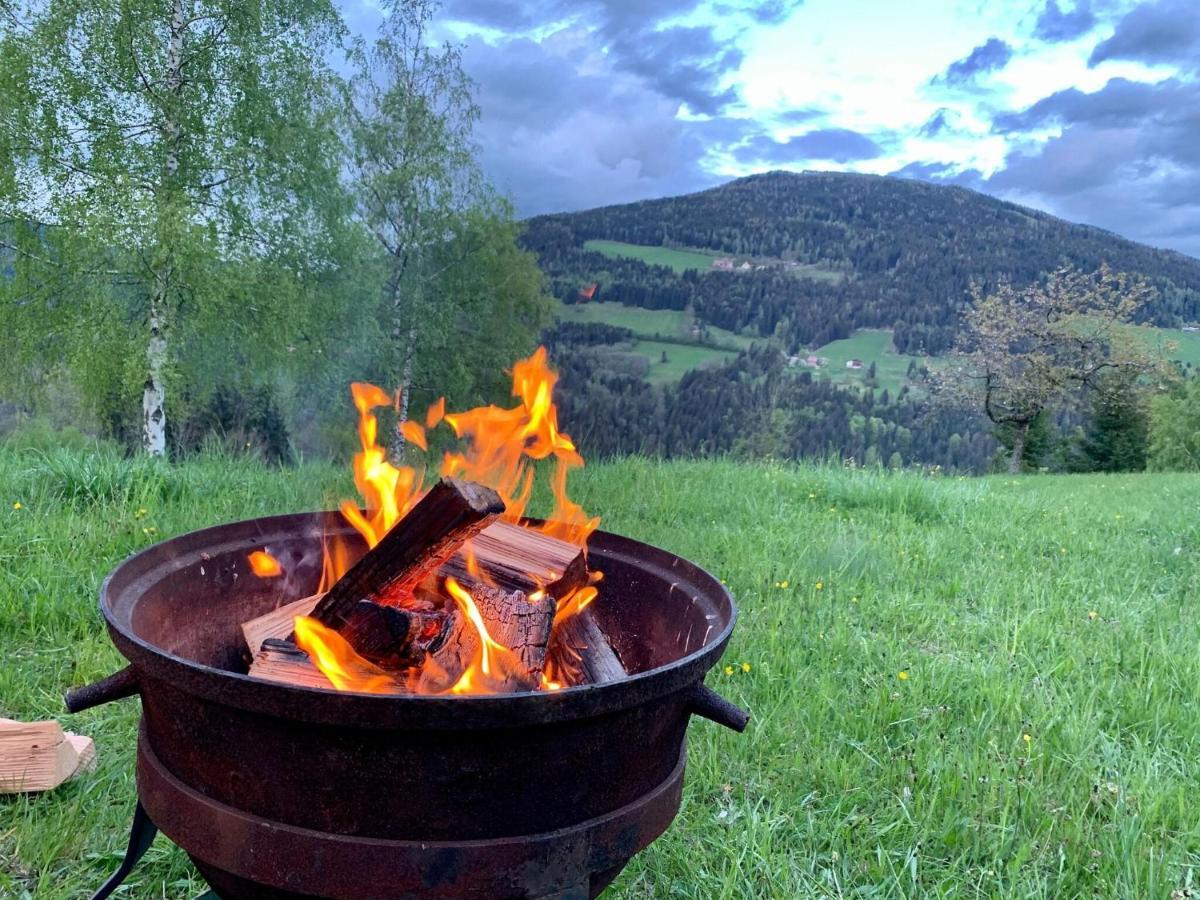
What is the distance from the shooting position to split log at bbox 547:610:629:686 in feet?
5.99

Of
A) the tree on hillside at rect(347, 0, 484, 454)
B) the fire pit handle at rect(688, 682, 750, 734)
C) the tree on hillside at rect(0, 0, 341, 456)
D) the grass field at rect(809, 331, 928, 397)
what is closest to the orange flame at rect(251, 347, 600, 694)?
the fire pit handle at rect(688, 682, 750, 734)

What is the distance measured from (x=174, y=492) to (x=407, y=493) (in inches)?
138

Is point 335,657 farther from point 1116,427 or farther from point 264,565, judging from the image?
point 1116,427

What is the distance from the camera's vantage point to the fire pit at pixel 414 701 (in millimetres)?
1229

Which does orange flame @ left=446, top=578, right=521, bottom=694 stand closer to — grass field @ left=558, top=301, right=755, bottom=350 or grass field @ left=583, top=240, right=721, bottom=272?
grass field @ left=558, top=301, right=755, bottom=350

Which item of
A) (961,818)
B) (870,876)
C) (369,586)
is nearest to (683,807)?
(870,876)

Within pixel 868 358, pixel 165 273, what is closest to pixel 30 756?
pixel 165 273

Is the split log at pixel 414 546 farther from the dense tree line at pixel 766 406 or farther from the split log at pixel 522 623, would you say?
the dense tree line at pixel 766 406

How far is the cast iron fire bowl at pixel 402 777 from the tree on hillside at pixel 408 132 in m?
18.2

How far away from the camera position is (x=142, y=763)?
151cm

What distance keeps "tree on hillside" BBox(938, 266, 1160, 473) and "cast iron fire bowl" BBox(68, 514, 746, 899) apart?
33.8 meters

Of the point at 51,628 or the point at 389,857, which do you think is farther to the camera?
the point at 51,628

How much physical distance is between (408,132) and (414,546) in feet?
65.5

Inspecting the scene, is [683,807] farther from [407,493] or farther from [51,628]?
[51,628]
